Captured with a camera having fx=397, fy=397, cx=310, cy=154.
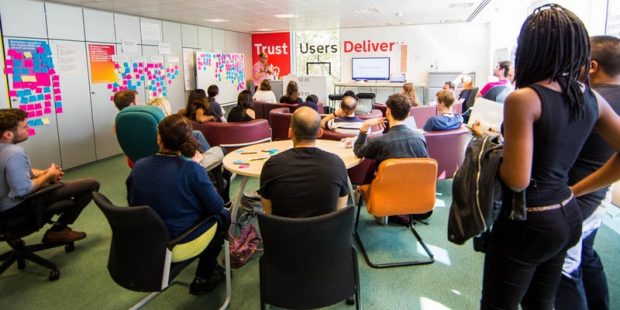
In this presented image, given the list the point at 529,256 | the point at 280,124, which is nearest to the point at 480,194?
the point at 529,256

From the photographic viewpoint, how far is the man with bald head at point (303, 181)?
194cm

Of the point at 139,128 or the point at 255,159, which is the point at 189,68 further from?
the point at 255,159

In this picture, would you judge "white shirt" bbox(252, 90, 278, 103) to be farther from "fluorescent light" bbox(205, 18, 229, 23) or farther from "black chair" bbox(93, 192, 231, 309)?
"black chair" bbox(93, 192, 231, 309)

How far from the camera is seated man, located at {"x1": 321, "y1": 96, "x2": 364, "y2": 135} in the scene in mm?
4230

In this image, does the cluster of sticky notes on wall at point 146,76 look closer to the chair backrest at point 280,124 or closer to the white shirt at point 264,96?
the white shirt at point 264,96

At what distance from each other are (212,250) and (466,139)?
9.07 feet

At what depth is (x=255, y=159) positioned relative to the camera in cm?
302

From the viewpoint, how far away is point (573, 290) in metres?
1.65

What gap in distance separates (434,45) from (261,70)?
4535 mm

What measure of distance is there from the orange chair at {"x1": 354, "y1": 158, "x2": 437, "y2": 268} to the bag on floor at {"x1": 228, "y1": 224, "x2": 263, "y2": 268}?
942mm

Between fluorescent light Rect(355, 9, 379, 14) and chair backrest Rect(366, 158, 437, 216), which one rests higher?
fluorescent light Rect(355, 9, 379, 14)

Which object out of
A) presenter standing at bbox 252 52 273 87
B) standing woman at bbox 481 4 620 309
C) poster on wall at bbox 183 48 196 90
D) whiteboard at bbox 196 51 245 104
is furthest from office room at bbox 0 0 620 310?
presenter standing at bbox 252 52 273 87

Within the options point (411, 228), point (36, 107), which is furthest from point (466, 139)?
point (36, 107)

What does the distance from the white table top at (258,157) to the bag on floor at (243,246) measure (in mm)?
545
